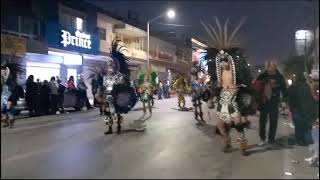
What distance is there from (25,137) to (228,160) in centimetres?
559

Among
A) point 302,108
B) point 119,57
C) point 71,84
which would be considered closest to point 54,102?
point 71,84

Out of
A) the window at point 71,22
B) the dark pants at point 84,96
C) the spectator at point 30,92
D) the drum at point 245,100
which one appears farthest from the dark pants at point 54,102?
the window at point 71,22

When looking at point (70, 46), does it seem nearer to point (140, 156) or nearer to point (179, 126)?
point (179, 126)

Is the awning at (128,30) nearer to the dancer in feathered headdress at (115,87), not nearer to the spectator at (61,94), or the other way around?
the spectator at (61,94)

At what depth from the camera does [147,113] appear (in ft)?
68.9

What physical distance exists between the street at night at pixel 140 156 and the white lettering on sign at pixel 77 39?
15.1 m

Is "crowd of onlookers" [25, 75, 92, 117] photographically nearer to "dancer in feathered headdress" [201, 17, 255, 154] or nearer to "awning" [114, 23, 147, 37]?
"dancer in feathered headdress" [201, 17, 255, 154]

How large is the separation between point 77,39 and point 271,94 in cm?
2211

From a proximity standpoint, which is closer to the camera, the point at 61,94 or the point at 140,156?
the point at 140,156

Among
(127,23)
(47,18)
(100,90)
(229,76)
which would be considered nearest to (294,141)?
(229,76)

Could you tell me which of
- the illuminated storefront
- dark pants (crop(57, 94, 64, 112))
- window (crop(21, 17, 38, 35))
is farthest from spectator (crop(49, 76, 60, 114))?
window (crop(21, 17, 38, 35))

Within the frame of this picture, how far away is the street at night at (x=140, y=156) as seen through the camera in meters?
7.45

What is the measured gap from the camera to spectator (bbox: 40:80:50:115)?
16.6m

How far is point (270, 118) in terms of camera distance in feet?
40.0
